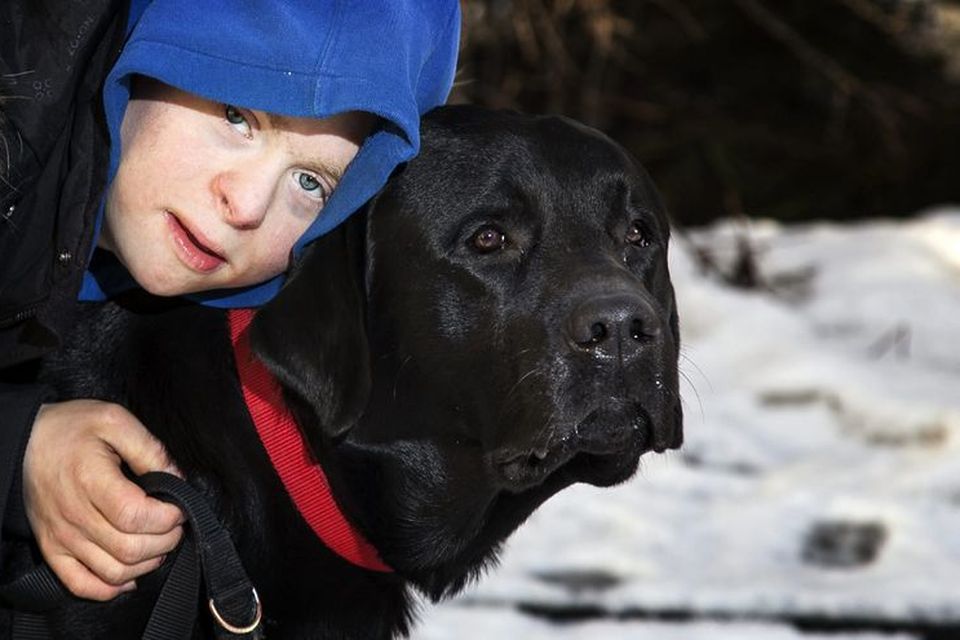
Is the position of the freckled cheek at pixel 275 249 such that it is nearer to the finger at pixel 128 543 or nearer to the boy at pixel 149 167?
the boy at pixel 149 167

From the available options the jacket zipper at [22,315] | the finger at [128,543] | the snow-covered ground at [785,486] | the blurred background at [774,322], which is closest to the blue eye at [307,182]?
the jacket zipper at [22,315]

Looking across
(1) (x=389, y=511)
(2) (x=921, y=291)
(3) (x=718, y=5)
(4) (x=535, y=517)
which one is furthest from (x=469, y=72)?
(1) (x=389, y=511)

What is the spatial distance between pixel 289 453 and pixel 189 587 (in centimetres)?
24

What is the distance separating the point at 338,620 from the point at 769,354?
2.98m

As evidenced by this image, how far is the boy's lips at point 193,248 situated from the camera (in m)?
2.52

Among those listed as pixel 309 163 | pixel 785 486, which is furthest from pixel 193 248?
pixel 785 486

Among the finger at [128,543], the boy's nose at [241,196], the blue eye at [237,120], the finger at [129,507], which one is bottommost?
the finger at [128,543]

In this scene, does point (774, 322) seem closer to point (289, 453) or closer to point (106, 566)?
point (289, 453)

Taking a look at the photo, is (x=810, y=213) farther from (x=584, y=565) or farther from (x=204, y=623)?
Answer: (x=204, y=623)

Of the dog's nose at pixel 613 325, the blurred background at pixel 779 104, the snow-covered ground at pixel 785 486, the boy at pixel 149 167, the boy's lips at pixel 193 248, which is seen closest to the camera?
the dog's nose at pixel 613 325

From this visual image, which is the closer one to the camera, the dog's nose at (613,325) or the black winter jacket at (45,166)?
the dog's nose at (613,325)

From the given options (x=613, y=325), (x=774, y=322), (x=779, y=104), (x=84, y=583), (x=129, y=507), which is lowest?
(x=779, y=104)

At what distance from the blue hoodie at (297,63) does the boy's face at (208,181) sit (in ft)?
0.25

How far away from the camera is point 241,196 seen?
2486 millimetres
